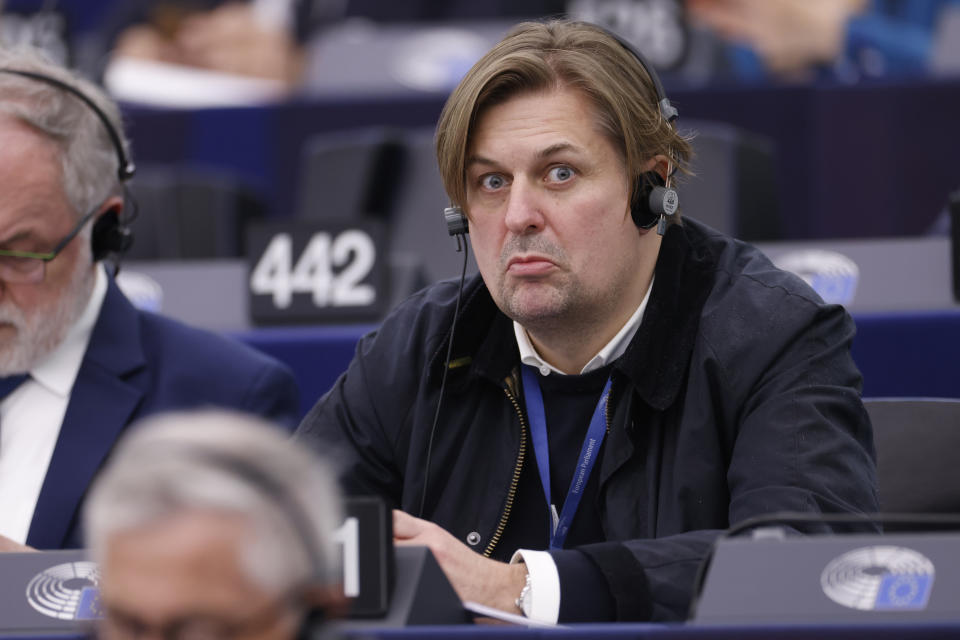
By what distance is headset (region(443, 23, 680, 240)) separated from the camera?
79.4 inches

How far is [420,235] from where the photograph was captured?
157 inches

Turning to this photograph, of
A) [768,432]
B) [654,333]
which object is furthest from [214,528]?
[654,333]

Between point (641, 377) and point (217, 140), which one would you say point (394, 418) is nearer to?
point (641, 377)

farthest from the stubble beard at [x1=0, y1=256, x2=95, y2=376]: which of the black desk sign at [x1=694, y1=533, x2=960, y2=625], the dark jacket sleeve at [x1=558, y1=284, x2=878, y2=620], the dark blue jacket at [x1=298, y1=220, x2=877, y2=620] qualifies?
the black desk sign at [x1=694, y1=533, x2=960, y2=625]

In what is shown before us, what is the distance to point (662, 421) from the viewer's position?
6.48ft

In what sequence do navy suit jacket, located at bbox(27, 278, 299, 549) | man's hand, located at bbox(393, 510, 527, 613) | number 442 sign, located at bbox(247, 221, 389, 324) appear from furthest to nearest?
number 442 sign, located at bbox(247, 221, 389, 324) < navy suit jacket, located at bbox(27, 278, 299, 549) < man's hand, located at bbox(393, 510, 527, 613)

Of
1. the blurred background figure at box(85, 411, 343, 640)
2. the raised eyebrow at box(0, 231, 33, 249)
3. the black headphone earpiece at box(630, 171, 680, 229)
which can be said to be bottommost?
the raised eyebrow at box(0, 231, 33, 249)

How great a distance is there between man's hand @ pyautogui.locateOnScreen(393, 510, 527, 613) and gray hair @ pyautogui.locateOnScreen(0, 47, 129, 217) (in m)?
1.03

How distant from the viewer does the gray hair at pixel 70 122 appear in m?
2.38

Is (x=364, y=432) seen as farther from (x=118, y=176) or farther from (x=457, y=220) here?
(x=118, y=176)

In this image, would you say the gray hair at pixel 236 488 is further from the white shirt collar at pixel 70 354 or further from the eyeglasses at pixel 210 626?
the white shirt collar at pixel 70 354

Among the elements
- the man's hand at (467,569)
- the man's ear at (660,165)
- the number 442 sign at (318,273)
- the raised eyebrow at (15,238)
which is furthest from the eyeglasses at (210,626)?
the number 442 sign at (318,273)

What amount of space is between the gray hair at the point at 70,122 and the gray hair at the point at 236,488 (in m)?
1.71

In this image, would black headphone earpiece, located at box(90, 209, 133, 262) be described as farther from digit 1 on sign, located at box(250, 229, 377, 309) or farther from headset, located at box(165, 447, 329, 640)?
headset, located at box(165, 447, 329, 640)
